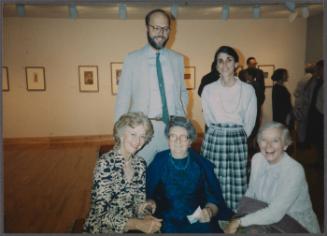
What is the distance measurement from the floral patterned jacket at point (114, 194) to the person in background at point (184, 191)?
2.8 inches

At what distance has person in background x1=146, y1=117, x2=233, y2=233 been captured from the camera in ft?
5.64

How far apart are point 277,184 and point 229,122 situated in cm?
40

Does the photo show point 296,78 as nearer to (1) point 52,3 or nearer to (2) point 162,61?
(2) point 162,61

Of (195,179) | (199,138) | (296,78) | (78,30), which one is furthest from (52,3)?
(296,78)

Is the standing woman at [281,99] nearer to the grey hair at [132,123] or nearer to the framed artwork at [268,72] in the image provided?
the framed artwork at [268,72]

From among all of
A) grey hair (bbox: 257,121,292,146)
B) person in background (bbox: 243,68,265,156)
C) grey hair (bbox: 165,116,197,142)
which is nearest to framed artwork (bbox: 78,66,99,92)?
grey hair (bbox: 165,116,197,142)

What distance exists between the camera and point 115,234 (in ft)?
5.56

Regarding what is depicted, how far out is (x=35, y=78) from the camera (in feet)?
5.83

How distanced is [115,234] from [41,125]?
2.42ft

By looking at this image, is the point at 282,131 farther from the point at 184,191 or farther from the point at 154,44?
the point at 154,44

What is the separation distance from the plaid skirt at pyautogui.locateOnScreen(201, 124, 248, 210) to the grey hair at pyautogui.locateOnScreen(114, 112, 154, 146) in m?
0.32

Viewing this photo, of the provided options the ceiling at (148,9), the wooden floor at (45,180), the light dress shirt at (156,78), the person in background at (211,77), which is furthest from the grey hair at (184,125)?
the ceiling at (148,9)

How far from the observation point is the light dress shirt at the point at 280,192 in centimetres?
165

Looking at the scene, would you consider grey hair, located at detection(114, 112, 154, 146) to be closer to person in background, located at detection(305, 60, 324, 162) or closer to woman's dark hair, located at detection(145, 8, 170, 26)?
woman's dark hair, located at detection(145, 8, 170, 26)
